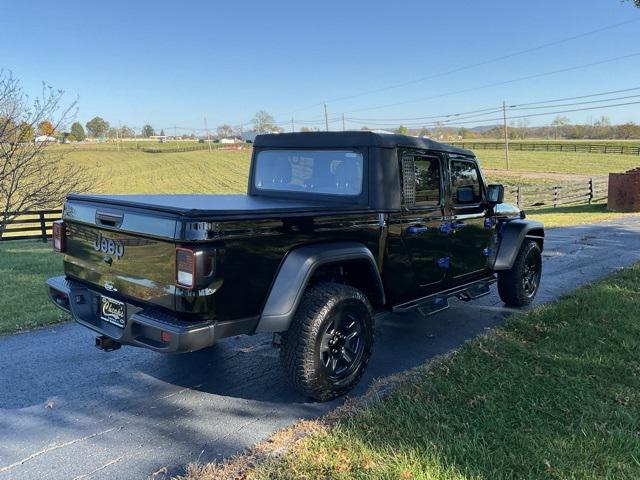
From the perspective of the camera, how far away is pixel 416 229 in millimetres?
4285

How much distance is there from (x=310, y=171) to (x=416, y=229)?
3.53 ft

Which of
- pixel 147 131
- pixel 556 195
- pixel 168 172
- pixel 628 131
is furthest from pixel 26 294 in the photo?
pixel 147 131

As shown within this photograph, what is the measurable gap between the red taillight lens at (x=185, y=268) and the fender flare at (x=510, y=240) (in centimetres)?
373

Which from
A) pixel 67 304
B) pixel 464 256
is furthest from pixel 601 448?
pixel 67 304

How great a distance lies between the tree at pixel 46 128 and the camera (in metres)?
14.7

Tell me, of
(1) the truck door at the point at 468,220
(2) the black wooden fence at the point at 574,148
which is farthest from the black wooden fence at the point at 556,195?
(2) the black wooden fence at the point at 574,148

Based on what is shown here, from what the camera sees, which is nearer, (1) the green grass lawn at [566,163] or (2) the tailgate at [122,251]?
(2) the tailgate at [122,251]

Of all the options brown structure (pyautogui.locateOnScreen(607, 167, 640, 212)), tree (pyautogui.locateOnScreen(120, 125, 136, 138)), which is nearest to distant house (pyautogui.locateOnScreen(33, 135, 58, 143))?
brown structure (pyautogui.locateOnScreen(607, 167, 640, 212))

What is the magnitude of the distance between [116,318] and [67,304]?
0.65 metres

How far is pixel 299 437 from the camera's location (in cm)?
308

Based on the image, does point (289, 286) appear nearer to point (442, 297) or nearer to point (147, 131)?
point (442, 297)

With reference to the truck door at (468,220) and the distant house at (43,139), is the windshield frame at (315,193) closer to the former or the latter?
the truck door at (468,220)

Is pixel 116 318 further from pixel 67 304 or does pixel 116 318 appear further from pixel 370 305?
pixel 370 305

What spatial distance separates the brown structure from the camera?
20.1 meters
